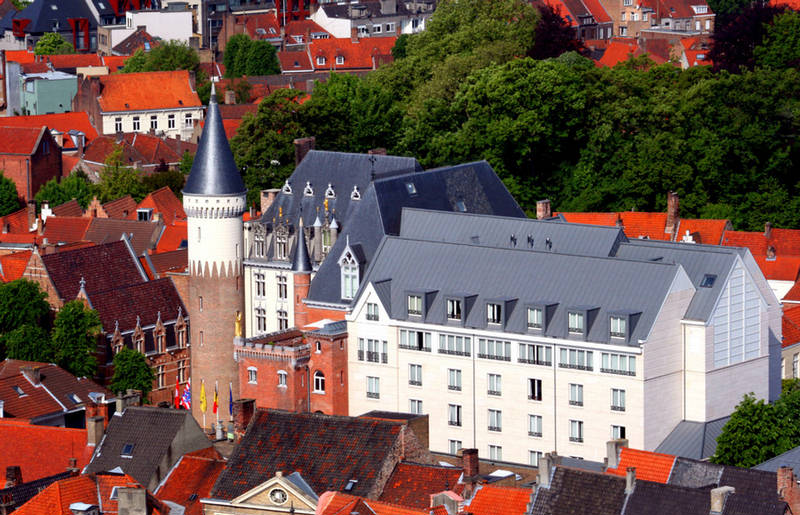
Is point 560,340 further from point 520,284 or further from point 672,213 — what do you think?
point 672,213

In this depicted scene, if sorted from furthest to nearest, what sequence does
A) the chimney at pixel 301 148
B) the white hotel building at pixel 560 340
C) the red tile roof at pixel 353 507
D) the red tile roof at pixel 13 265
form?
the chimney at pixel 301 148, the red tile roof at pixel 13 265, the white hotel building at pixel 560 340, the red tile roof at pixel 353 507

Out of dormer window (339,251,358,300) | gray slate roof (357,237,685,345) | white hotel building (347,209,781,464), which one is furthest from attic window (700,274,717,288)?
dormer window (339,251,358,300)

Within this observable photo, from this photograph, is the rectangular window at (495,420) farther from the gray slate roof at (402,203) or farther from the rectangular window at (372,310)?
the gray slate roof at (402,203)

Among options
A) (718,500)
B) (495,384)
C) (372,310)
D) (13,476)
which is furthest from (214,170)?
(718,500)

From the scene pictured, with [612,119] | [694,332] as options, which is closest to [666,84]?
[612,119]

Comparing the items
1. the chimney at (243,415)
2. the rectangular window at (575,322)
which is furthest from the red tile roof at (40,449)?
the rectangular window at (575,322)
